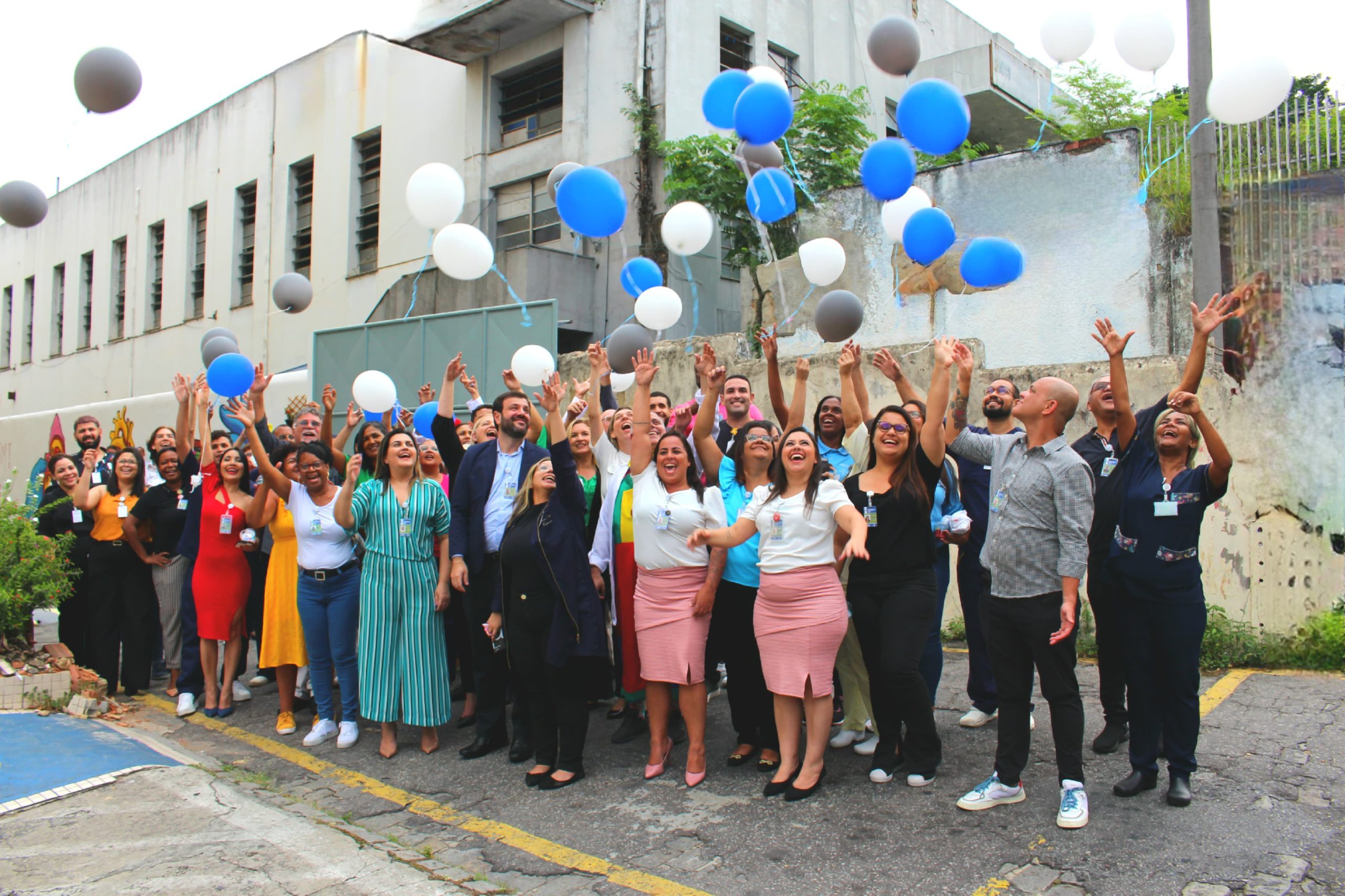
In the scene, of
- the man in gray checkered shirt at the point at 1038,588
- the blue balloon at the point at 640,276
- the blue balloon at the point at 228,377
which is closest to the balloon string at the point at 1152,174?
the blue balloon at the point at 640,276

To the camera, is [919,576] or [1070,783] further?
[919,576]

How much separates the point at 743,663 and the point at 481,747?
1556 millimetres

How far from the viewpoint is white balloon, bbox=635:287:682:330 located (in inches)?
301

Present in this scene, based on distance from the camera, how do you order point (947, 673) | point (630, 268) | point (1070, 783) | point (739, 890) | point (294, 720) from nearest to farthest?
point (739, 890) → point (1070, 783) → point (294, 720) → point (947, 673) → point (630, 268)

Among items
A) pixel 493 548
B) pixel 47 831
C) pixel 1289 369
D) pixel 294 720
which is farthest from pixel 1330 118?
pixel 47 831

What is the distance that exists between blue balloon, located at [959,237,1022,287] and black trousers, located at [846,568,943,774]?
2.76 metres

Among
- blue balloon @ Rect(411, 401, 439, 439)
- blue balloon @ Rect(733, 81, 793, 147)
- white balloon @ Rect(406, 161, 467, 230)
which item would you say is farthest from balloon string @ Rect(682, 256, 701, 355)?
blue balloon @ Rect(733, 81, 793, 147)

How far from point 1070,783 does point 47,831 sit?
422 cm

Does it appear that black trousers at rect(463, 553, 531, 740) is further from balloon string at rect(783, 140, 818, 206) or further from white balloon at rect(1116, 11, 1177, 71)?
balloon string at rect(783, 140, 818, 206)

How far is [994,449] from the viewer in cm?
455

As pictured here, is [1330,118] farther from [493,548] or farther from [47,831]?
[47,831]

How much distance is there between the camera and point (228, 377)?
7.26 m

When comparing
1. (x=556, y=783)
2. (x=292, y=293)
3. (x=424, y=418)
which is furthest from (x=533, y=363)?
(x=556, y=783)

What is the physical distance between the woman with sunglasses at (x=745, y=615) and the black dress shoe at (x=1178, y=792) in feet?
5.64
